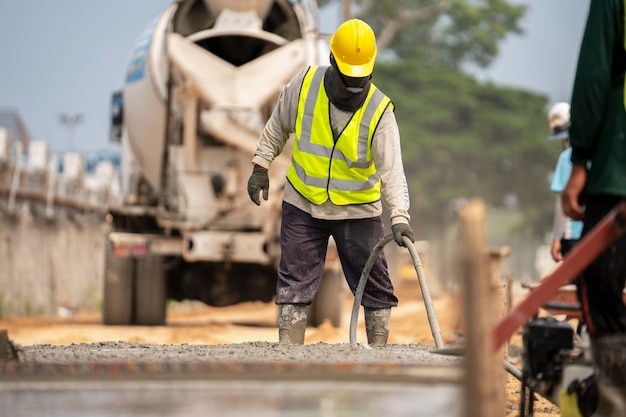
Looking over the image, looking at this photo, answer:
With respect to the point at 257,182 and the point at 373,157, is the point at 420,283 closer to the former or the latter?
the point at 373,157

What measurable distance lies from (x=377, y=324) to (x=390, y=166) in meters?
0.94

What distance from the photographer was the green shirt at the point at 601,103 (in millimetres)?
4383

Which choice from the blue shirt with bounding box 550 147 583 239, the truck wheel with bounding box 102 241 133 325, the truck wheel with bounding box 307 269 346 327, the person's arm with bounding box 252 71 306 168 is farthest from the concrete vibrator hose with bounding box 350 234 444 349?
the truck wheel with bounding box 102 241 133 325

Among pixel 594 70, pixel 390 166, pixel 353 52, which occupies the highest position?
pixel 353 52

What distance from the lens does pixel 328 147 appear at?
6.94 meters

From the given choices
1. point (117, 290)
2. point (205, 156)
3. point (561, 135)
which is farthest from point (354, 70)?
point (117, 290)

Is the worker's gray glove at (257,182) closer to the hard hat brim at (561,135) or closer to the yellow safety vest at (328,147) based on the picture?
the yellow safety vest at (328,147)

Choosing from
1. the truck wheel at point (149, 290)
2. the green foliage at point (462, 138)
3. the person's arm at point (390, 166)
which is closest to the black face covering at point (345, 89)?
the person's arm at point (390, 166)

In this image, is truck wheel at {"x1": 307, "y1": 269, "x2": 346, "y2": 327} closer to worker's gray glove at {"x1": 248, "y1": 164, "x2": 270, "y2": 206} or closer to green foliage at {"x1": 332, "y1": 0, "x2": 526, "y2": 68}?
worker's gray glove at {"x1": 248, "y1": 164, "x2": 270, "y2": 206}

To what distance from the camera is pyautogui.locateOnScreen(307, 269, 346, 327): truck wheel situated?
519 inches

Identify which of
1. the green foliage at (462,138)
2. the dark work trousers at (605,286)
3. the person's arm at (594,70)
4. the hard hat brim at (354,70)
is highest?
the green foliage at (462,138)

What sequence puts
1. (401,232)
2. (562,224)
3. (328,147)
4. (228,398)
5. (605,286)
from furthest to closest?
(562,224) < (328,147) < (401,232) < (605,286) < (228,398)

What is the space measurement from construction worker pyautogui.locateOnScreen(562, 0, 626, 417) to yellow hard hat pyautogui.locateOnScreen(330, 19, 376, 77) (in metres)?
2.46

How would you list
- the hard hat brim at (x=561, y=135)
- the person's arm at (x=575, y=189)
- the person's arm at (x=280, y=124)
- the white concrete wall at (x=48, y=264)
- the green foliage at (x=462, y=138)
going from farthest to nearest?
the green foliage at (x=462, y=138) → the white concrete wall at (x=48, y=264) → the hard hat brim at (x=561, y=135) → the person's arm at (x=280, y=124) → the person's arm at (x=575, y=189)
